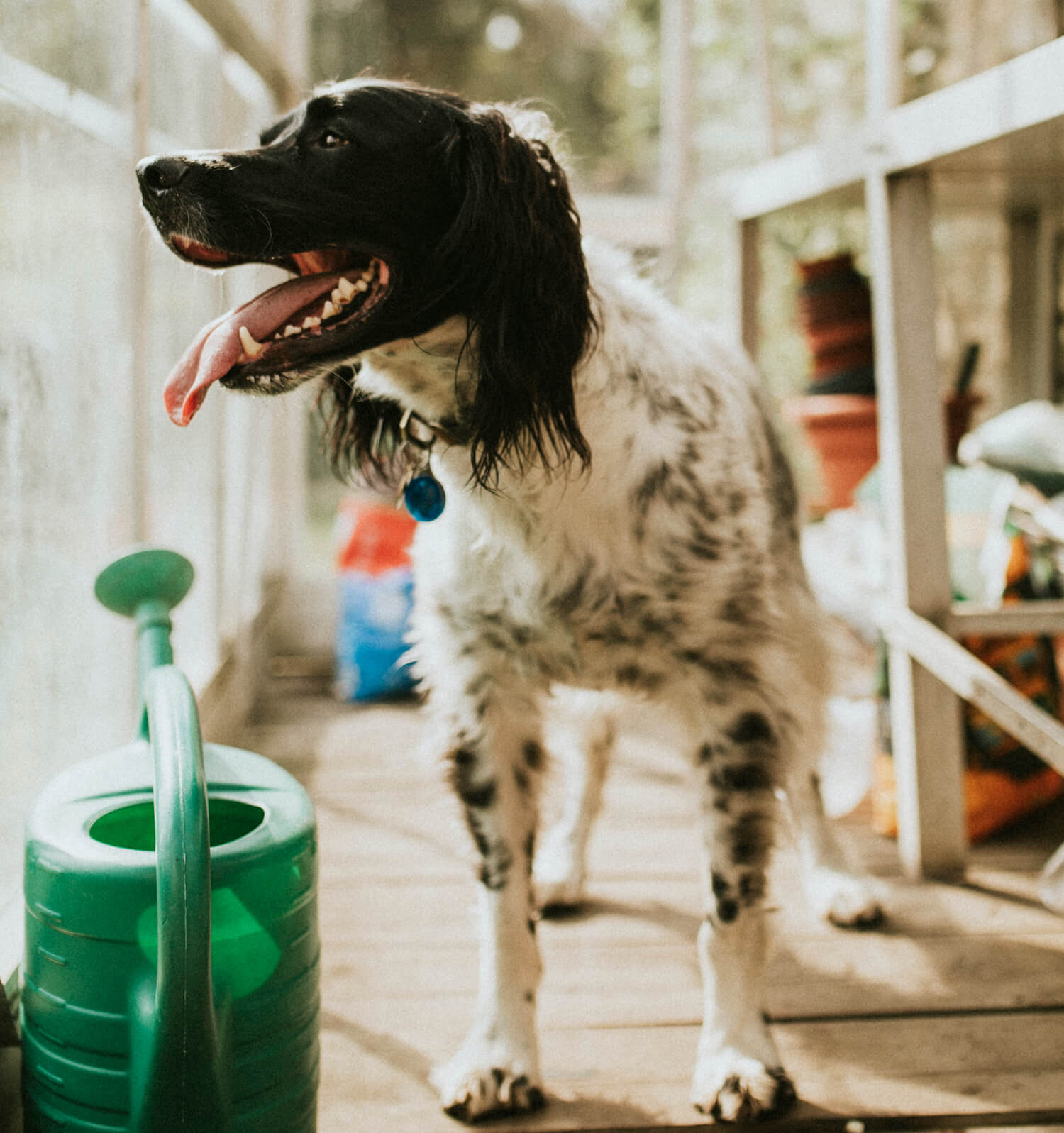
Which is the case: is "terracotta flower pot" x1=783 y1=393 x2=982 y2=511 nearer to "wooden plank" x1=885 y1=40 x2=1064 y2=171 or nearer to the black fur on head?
"wooden plank" x1=885 y1=40 x2=1064 y2=171

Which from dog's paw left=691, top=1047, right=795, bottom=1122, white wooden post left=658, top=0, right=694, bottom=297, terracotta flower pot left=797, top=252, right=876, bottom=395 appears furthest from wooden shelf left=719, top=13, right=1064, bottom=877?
white wooden post left=658, top=0, right=694, bottom=297

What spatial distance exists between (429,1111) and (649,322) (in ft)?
3.87

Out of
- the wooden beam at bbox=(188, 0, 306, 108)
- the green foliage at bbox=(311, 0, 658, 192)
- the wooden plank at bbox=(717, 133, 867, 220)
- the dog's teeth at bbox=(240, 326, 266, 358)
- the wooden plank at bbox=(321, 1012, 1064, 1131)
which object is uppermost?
the green foliage at bbox=(311, 0, 658, 192)

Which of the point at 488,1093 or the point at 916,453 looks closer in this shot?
the point at 488,1093

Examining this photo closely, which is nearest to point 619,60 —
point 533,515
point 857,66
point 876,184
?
point 857,66

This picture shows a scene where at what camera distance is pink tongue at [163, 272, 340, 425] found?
135cm

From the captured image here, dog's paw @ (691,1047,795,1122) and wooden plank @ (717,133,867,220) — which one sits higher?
wooden plank @ (717,133,867,220)

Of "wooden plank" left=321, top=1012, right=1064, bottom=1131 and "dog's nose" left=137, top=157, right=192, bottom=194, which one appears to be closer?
"dog's nose" left=137, top=157, right=192, bottom=194

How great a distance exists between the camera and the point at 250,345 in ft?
4.62

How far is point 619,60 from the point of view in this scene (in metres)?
6.06

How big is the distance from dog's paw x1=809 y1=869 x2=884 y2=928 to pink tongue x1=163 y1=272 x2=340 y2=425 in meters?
1.42

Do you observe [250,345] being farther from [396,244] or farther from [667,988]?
[667,988]

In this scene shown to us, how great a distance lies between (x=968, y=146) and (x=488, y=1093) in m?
1.68

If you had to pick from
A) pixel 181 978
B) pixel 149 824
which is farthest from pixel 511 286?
pixel 181 978
